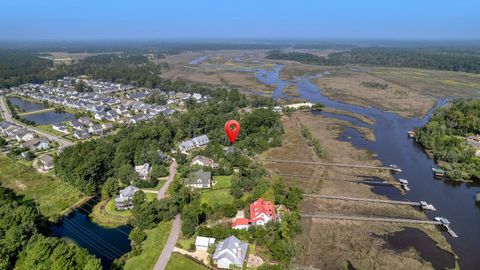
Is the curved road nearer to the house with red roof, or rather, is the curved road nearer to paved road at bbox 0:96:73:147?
the house with red roof

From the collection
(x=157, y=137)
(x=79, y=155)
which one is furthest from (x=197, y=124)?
(x=79, y=155)

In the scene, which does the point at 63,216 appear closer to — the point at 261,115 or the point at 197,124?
the point at 197,124

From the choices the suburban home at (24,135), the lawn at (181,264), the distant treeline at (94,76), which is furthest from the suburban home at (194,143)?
the distant treeline at (94,76)

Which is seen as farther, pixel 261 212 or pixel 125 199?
pixel 125 199

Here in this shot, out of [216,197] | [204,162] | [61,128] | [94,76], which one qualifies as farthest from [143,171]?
[94,76]

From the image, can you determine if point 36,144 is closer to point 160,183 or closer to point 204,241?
point 160,183

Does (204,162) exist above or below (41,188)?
above

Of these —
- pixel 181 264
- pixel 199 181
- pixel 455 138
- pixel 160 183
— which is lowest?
pixel 181 264
